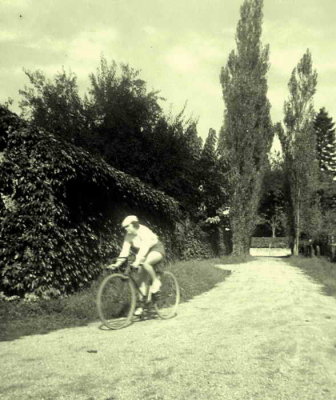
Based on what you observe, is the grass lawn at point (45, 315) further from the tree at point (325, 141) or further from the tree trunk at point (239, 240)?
the tree at point (325, 141)

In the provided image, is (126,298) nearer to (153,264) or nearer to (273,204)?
(153,264)

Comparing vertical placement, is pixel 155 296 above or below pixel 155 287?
below

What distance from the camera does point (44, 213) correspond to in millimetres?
6941

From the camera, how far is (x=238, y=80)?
2759 centimetres

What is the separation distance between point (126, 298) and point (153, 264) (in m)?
0.72

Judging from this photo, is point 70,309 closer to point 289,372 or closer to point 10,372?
Result: point 10,372

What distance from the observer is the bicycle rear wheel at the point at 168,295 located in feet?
21.5

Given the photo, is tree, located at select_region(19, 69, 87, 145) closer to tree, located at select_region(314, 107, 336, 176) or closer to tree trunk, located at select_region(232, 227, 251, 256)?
tree trunk, located at select_region(232, 227, 251, 256)

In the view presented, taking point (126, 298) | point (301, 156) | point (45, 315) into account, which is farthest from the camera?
point (301, 156)

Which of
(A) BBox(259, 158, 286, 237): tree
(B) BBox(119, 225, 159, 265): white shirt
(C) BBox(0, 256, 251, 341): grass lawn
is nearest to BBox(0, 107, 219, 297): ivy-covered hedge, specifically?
(C) BBox(0, 256, 251, 341): grass lawn

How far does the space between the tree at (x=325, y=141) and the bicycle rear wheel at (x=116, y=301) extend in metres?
51.9

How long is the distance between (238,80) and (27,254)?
23718mm

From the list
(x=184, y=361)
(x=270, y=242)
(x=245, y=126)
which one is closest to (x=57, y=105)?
(x=245, y=126)

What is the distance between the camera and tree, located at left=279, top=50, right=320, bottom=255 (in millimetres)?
29547
